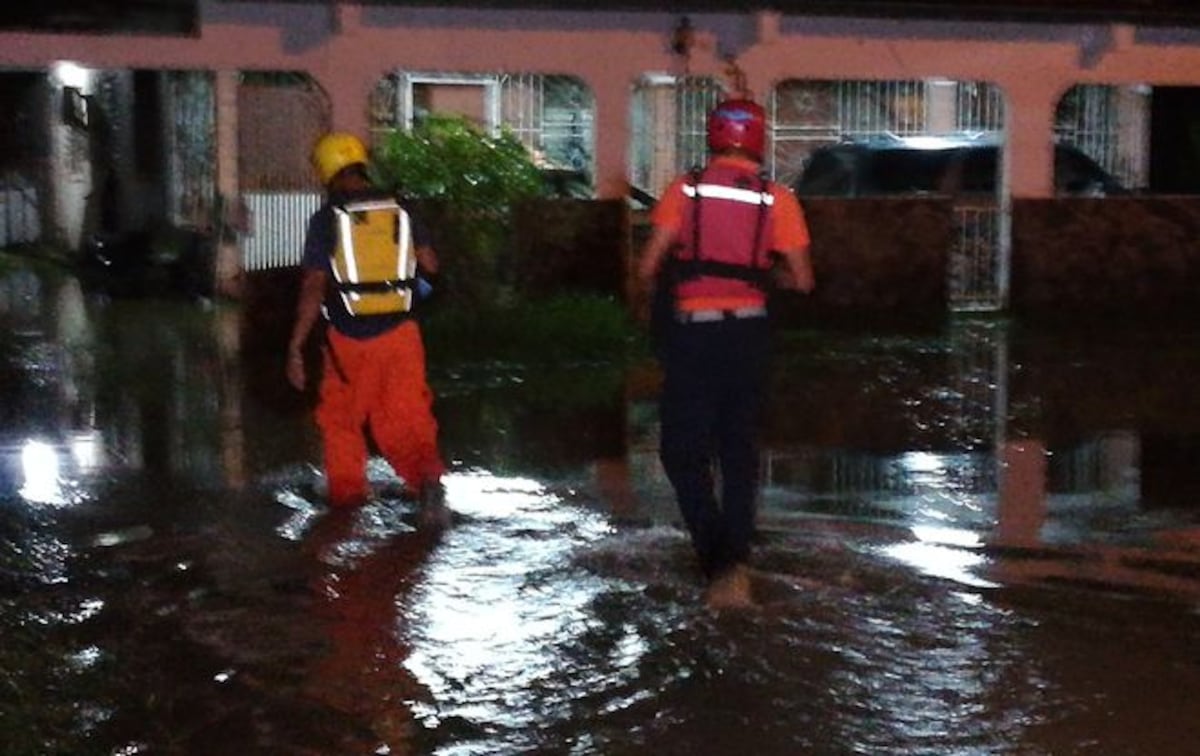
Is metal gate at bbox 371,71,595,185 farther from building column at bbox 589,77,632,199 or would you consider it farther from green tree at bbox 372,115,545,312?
green tree at bbox 372,115,545,312

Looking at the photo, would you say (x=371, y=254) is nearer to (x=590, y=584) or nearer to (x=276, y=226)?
(x=590, y=584)

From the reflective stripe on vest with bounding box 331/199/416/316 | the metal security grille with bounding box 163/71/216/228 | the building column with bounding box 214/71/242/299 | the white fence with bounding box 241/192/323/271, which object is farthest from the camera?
the metal security grille with bounding box 163/71/216/228

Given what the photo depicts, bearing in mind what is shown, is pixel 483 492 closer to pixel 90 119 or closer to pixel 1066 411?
pixel 1066 411

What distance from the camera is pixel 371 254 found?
8273 mm

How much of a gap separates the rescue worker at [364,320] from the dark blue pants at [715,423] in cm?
168

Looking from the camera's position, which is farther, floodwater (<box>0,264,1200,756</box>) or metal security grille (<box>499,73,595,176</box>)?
metal security grille (<box>499,73,595,176</box>)

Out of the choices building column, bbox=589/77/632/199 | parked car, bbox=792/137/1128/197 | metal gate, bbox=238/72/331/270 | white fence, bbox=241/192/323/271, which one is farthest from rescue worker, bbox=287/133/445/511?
parked car, bbox=792/137/1128/197

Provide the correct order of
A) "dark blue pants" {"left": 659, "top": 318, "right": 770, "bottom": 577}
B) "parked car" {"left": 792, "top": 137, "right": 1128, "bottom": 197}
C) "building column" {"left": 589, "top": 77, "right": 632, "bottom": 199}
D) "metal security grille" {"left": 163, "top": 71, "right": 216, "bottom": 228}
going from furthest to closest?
"parked car" {"left": 792, "top": 137, "right": 1128, "bottom": 197}
"metal security grille" {"left": 163, "top": 71, "right": 216, "bottom": 228}
"building column" {"left": 589, "top": 77, "right": 632, "bottom": 199}
"dark blue pants" {"left": 659, "top": 318, "right": 770, "bottom": 577}

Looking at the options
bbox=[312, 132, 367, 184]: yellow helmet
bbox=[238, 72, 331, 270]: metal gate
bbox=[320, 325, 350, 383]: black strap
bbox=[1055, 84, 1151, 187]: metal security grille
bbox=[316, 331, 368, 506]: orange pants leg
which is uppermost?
bbox=[1055, 84, 1151, 187]: metal security grille

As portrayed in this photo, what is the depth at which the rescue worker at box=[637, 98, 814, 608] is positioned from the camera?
6.85 m

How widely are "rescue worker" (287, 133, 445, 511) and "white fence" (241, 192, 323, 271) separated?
7.86m

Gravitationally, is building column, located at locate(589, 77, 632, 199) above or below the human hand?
above

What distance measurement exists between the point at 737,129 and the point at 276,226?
400 inches

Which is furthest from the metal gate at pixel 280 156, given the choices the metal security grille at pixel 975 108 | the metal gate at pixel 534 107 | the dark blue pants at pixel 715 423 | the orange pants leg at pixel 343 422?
the metal security grille at pixel 975 108
